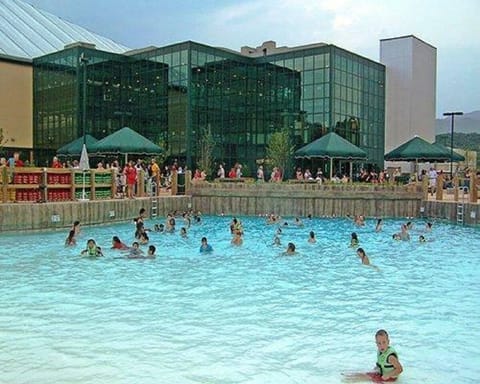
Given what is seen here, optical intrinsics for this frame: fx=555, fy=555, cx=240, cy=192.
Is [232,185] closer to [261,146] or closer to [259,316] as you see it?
[261,146]

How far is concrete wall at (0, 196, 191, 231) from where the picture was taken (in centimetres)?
1878

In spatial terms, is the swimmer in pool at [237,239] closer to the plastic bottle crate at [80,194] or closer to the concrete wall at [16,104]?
the plastic bottle crate at [80,194]

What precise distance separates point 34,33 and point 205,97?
2020 centimetres

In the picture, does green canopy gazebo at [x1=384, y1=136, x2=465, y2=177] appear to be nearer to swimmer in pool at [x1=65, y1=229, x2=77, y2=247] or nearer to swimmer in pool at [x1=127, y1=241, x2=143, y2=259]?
swimmer in pool at [x1=127, y1=241, x2=143, y2=259]

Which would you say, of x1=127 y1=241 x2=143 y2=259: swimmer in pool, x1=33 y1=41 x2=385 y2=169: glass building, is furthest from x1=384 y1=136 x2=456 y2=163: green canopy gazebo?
x1=127 y1=241 x2=143 y2=259: swimmer in pool

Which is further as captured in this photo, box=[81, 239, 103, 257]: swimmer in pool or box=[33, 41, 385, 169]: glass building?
box=[33, 41, 385, 169]: glass building

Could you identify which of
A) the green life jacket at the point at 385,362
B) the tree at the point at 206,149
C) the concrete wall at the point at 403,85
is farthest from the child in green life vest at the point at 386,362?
the concrete wall at the point at 403,85

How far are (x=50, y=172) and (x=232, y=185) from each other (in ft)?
32.1

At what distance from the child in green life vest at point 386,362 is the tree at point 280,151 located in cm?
3110

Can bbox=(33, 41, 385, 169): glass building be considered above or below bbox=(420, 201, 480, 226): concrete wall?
above

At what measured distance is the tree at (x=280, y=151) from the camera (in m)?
37.8

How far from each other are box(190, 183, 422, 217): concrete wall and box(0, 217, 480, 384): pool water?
9149mm

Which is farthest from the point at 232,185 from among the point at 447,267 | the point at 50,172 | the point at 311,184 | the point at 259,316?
the point at 259,316

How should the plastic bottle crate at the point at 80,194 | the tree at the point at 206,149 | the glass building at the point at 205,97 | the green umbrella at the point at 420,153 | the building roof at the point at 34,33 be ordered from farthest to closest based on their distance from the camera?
1. the building roof at the point at 34,33
2. the glass building at the point at 205,97
3. the tree at the point at 206,149
4. the green umbrella at the point at 420,153
5. the plastic bottle crate at the point at 80,194
